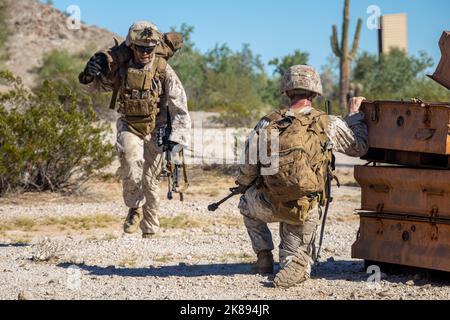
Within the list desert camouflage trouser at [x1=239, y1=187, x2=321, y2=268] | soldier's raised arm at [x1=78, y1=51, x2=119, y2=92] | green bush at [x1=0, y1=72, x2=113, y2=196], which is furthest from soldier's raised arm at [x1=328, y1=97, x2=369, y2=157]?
green bush at [x1=0, y1=72, x2=113, y2=196]

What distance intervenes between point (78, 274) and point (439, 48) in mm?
3190

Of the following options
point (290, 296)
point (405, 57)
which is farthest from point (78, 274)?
point (405, 57)

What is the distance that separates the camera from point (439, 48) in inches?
301

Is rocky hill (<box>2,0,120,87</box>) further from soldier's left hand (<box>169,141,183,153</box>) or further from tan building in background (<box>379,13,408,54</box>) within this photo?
soldier's left hand (<box>169,141,183,153</box>)

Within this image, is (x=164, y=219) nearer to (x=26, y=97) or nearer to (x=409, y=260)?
(x=26, y=97)

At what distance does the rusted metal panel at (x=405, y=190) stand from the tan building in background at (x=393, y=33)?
3045cm

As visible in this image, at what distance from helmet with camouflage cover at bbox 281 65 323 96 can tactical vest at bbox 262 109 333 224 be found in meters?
0.17

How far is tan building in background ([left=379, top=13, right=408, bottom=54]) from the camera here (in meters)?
39.3

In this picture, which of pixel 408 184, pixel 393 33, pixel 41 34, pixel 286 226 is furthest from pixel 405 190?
pixel 41 34

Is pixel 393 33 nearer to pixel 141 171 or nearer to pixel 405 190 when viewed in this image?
pixel 141 171

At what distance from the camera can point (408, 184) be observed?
7656 mm

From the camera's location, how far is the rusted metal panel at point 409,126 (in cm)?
731

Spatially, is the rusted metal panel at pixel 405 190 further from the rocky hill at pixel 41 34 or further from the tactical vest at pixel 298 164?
the rocky hill at pixel 41 34

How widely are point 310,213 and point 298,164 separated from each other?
468 mm
